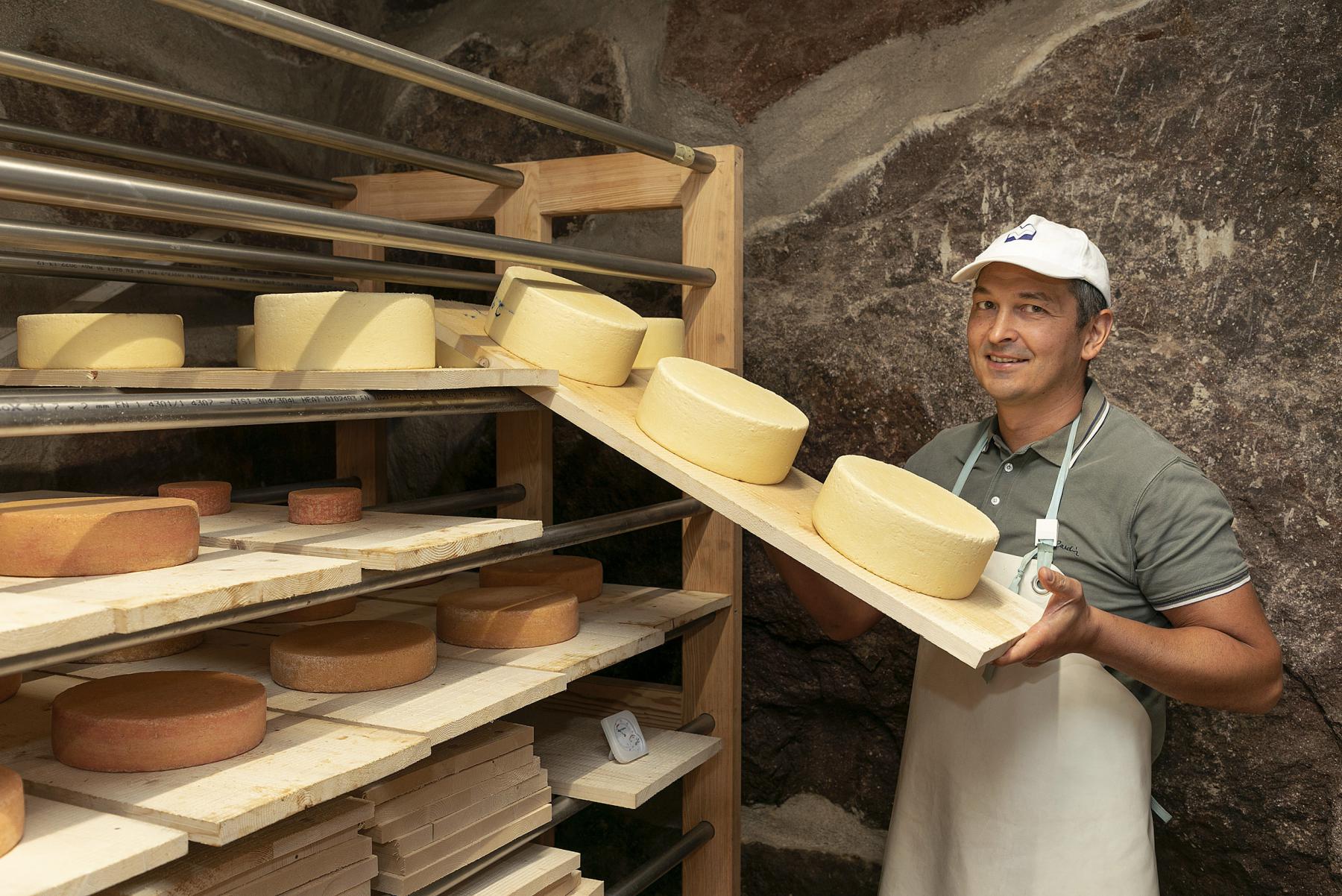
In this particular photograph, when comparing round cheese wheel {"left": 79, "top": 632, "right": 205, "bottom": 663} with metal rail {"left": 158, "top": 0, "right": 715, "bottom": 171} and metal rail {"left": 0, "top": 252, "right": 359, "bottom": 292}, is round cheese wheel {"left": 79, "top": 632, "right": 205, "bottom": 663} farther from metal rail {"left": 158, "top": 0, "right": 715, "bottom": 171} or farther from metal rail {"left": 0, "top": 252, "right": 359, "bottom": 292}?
metal rail {"left": 158, "top": 0, "right": 715, "bottom": 171}

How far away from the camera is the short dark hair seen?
1465mm

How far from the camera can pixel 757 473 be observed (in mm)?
1296

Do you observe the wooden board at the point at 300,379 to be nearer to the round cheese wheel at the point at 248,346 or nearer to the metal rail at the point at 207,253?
the metal rail at the point at 207,253

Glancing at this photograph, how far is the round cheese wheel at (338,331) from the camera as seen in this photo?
1187 mm

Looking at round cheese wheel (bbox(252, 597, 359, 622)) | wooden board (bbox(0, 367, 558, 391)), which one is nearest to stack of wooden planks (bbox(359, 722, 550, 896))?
round cheese wheel (bbox(252, 597, 359, 622))

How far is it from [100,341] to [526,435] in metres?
0.71

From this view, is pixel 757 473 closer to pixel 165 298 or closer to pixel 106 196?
pixel 106 196

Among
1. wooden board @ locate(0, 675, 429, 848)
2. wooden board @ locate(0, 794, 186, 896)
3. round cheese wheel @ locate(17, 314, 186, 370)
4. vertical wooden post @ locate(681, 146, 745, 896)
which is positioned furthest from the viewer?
vertical wooden post @ locate(681, 146, 745, 896)

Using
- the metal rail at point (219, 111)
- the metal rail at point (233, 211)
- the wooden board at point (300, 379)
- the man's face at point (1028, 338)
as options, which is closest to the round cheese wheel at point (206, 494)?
the wooden board at point (300, 379)

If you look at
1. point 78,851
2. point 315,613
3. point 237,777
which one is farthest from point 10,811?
point 315,613

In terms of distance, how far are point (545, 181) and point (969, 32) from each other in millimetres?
736

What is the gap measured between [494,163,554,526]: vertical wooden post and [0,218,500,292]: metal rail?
0.86 ft

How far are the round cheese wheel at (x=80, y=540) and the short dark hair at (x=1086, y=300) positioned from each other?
1150 mm

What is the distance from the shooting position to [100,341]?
130cm
